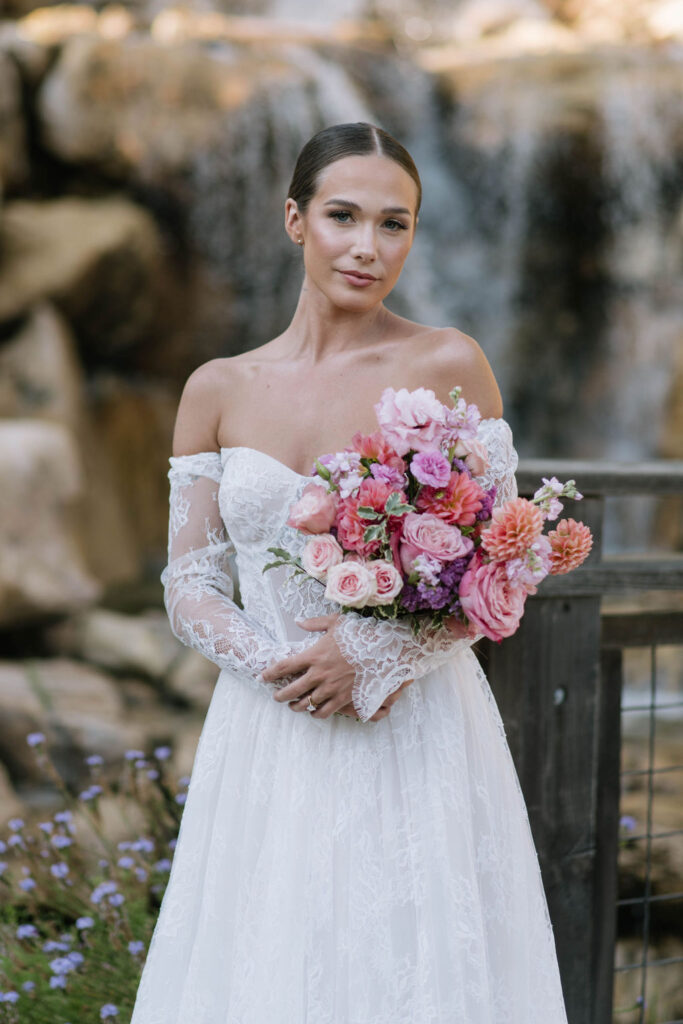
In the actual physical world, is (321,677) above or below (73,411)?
below

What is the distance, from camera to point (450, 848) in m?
1.90

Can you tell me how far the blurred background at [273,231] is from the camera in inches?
337

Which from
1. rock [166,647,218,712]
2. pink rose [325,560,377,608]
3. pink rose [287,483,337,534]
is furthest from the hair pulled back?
rock [166,647,218,712]

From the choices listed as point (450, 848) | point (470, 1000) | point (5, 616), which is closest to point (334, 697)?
point (450, 848)

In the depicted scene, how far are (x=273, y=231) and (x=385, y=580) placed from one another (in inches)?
317

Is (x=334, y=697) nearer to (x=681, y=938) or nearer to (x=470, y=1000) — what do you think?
(x=470, y=1000)

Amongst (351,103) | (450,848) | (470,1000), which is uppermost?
(351,103)

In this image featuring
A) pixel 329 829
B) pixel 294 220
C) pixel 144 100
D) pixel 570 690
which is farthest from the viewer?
pixel 144 100

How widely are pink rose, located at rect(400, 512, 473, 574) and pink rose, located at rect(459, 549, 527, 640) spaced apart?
0.15 ft

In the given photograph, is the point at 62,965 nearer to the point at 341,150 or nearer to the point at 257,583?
the point at 257,583

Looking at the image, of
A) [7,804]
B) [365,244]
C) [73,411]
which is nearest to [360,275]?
[365,244]

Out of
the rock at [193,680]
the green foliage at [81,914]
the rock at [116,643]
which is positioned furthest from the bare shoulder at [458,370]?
the rock at [116,643]

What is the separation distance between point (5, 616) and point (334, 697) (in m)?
5.00

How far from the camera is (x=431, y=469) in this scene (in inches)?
67.3
